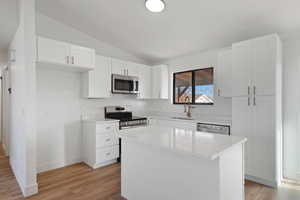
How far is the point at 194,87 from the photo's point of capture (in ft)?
13.2

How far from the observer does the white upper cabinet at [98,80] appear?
3.26 meters

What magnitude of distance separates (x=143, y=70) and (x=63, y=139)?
7.98ft

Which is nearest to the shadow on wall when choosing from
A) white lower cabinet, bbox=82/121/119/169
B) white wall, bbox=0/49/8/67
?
white lower cabinet, bbox=82/121/119/169

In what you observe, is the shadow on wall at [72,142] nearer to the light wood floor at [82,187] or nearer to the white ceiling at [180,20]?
the light wood floor at [82,187]

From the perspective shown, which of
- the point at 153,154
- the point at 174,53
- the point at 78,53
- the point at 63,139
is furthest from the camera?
the point at 174,53

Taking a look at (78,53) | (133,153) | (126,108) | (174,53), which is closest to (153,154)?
(133,153)

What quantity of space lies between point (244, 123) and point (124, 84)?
2.56 meters

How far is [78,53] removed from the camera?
295 cm

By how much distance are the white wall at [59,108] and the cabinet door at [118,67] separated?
61 cm

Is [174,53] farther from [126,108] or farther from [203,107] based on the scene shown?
[126,108]

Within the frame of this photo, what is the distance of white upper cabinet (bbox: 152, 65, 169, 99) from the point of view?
14.1 feet

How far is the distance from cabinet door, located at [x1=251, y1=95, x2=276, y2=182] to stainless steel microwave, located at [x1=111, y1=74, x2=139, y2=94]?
8.26 feet

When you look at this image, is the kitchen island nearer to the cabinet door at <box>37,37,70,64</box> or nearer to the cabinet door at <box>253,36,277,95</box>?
the cabinet door at <box>253,36,277,95</box>

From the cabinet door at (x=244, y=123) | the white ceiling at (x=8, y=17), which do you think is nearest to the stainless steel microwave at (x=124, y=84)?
the white ceiling at (x=8, y=17)
